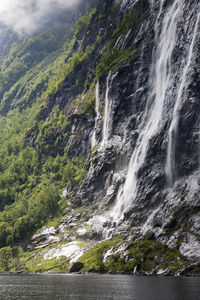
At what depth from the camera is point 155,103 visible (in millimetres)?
161500

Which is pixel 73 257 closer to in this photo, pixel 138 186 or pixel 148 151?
pixel 138 186

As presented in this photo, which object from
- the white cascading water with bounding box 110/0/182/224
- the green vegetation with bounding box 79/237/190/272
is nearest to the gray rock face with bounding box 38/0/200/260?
the white cascading water with bounding box 110/0/182/224

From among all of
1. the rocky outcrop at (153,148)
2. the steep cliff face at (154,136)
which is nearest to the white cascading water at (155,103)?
the steep cliff face at (154,136)

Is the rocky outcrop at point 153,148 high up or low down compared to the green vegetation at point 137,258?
up

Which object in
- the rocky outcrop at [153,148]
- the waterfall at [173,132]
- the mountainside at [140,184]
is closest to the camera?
the mountainside at [140,184]

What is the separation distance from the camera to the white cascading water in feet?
488

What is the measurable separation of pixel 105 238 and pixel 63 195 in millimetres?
59928

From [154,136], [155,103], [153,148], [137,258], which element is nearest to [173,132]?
[154,136]

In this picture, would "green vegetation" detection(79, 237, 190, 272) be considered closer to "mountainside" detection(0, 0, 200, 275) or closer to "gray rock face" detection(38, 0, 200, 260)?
"mountainside" detection(0, 0, 200, 275)

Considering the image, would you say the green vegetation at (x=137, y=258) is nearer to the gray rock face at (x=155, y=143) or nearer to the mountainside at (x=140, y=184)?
the mountainside at (x=140, y=184)

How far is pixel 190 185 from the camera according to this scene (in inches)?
4862

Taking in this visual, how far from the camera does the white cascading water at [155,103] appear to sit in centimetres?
14862

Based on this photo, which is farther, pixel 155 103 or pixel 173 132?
pixel 155 103

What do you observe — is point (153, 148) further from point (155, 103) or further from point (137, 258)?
point (137, 258)
